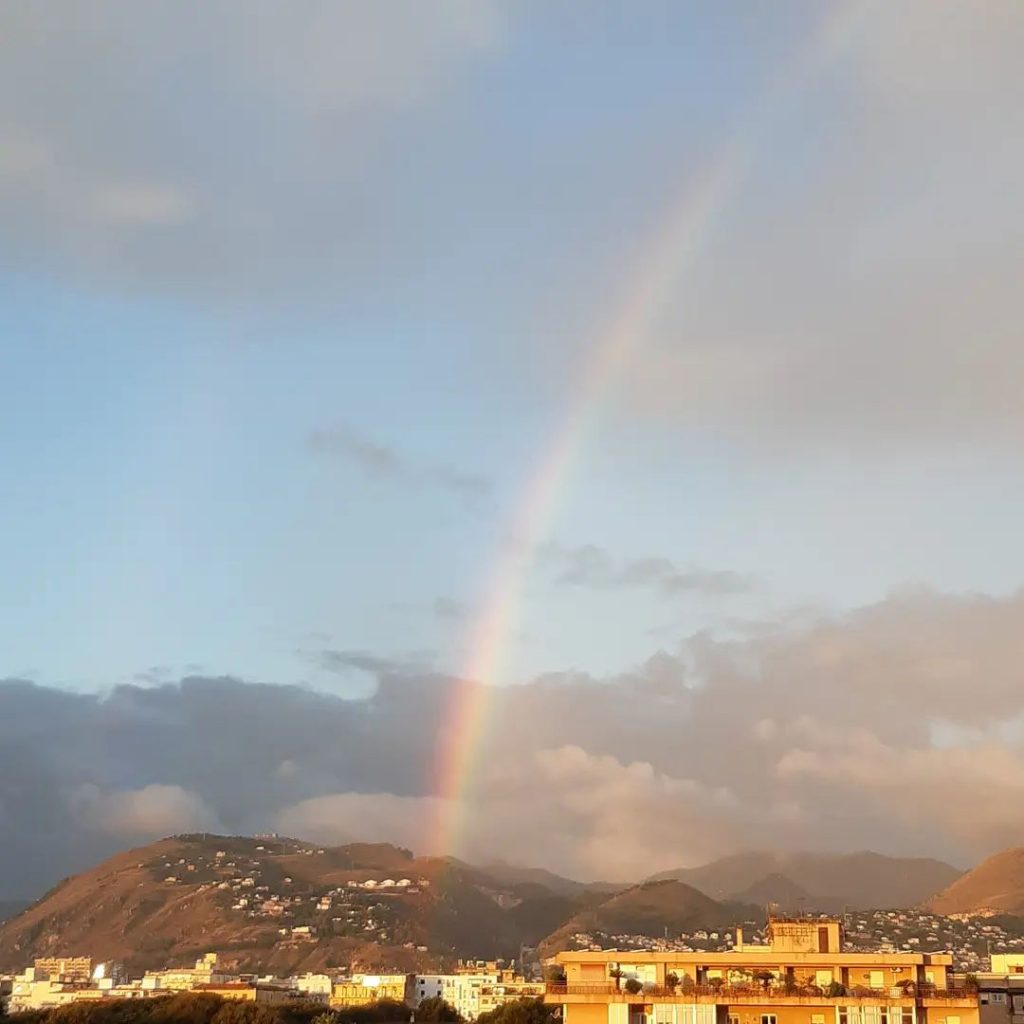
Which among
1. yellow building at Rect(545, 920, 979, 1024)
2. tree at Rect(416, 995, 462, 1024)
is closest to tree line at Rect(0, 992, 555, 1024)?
tree at Rect(416, 995, 462, 1024)

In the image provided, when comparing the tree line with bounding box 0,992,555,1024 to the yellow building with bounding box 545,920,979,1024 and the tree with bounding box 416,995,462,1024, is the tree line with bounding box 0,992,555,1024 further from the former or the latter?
the yellow building with bounding box 545,920,979,1024

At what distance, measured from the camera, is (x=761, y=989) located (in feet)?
190

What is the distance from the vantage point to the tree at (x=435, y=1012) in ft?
546

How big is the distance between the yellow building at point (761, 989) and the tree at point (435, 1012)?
351ft

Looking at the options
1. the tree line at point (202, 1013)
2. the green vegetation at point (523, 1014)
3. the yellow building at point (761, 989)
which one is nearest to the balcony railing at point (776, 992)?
the yellow building at point (761, 989)

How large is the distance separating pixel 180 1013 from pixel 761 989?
81801 millimetres

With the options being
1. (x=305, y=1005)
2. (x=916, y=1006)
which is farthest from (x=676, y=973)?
(x=305, y=1005)

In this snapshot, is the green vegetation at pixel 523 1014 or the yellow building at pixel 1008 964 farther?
the yellow building at pixel 1008 964

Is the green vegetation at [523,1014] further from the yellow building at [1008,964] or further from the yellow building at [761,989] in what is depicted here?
the yellow building at [761,989]

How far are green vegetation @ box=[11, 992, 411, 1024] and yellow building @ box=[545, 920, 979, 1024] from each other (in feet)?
168

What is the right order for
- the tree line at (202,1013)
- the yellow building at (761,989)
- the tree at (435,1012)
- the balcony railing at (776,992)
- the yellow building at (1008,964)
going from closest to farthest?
the yellow building at (761,989) → the balcony railing at (776,992) → the tree line at (202,1013) → the yellow building at (1008,964) → the tree at (435,1012)

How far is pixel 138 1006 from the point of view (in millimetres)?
124812

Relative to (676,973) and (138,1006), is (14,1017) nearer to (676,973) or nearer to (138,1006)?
(138,1006)

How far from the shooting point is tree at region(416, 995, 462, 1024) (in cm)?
16638
